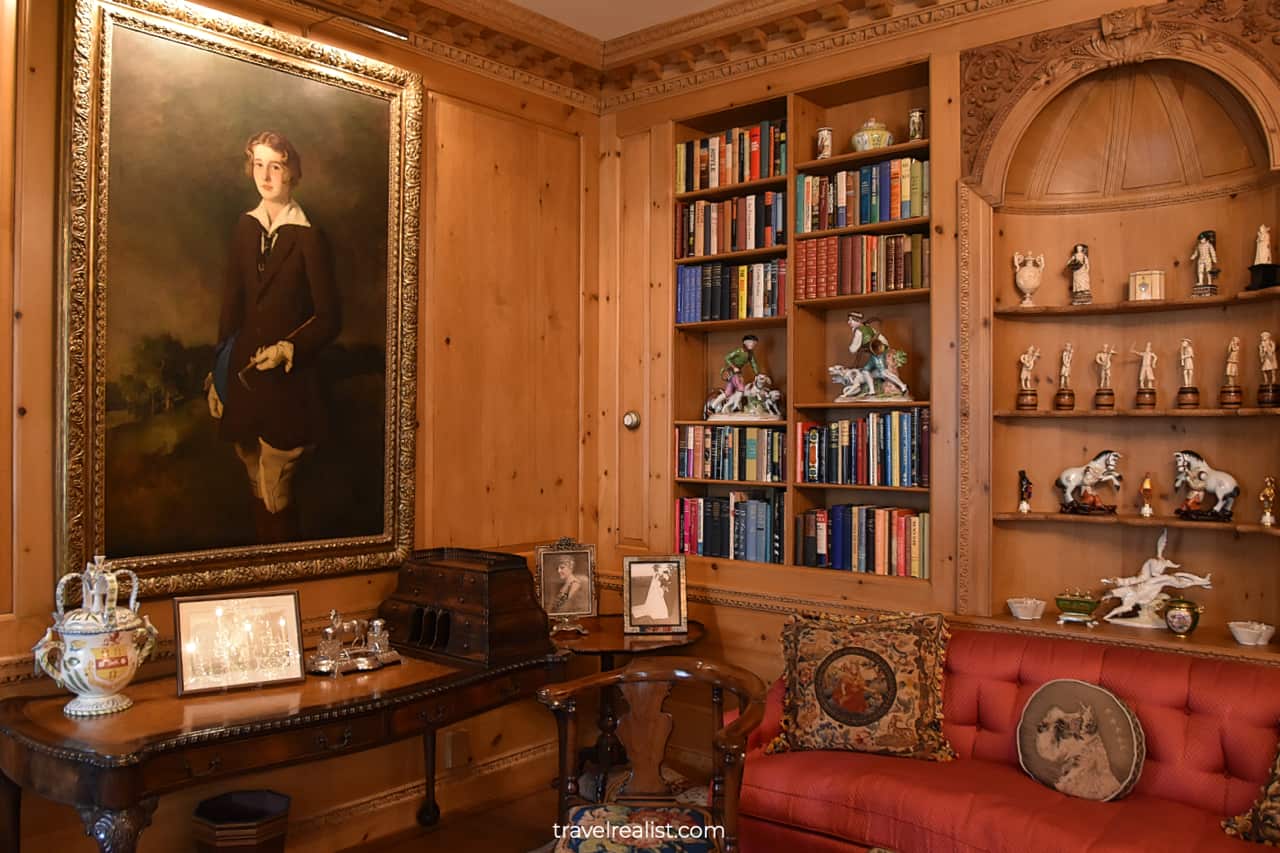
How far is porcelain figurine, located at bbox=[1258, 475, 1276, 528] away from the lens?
3.03 metres

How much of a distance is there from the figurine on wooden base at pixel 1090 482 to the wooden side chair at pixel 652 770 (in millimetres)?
1379

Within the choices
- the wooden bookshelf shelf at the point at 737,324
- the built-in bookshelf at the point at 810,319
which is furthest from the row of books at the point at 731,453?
the wooden bookshelf shelf at the point at 737,324

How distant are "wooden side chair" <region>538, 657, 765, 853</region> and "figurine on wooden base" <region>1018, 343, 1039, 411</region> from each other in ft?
4.69

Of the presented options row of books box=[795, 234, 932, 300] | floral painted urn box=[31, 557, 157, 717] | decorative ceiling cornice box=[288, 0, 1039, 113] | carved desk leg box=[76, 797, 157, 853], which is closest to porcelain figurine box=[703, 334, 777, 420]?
row of books box=[795, 234, 932, 300]

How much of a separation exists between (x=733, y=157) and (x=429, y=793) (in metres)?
2.76

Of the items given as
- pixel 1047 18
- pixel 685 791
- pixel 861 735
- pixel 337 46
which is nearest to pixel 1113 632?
pixel 861 735

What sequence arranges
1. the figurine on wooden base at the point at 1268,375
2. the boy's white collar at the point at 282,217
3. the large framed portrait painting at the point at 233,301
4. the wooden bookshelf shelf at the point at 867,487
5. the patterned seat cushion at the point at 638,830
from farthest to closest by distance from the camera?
the wooden bookshelf shelf at the point at 867,487, the boy's white collar at the point at 282,217, the figurine on wooden base at the point at 1268,375, the large framed portrait painting at the point at 233,301, the patterned seat cushion at the point at 638,830

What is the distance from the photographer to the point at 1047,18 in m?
3.32

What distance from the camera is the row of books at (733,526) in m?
4.01

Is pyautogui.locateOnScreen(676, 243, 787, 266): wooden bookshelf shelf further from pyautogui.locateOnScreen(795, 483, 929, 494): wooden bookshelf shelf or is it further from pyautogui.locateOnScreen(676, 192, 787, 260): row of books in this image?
pyautogui.locateOnScreen(795, 483, 929, 494): wooden bookshelf shelf

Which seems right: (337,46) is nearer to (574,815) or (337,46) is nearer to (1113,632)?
(574,815)

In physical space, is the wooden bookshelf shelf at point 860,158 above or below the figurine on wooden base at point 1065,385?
above

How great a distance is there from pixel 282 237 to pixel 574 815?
205cm

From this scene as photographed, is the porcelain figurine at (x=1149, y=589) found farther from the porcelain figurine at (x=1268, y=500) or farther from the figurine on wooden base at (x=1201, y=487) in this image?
the porcelain figurine at (x=1268, y=500)
